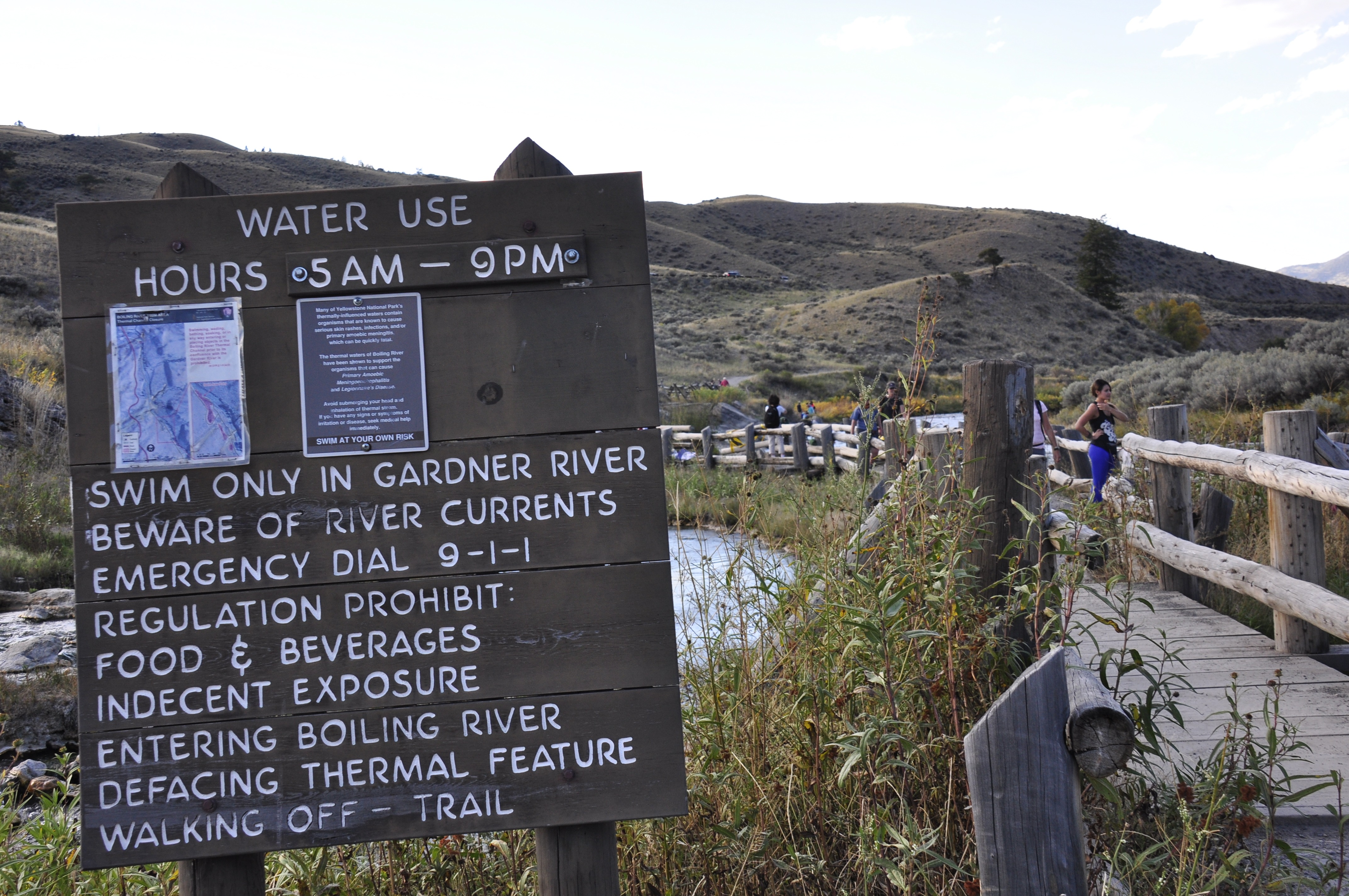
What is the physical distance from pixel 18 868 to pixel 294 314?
207 centimetres

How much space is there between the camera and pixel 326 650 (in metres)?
2.15

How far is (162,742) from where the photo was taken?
2.13 metres

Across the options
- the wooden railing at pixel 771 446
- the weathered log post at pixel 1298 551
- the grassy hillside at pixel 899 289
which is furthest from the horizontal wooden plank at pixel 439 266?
the grassy hillside at pixel 899 289

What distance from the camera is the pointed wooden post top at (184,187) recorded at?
7.52 ft

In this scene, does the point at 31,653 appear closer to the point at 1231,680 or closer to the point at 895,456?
the point at 895,456

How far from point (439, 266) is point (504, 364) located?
0.99ft

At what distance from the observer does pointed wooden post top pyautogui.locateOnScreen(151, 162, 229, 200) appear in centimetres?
229

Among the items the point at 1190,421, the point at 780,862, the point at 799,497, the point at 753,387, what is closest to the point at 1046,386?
the point at 753,387

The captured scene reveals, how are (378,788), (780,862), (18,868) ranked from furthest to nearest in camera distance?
(18,868) → (780,862) → (378,788)

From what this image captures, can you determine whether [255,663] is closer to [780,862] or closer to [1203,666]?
[780,862]

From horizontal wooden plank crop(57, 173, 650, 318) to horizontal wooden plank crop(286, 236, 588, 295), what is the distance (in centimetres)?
1

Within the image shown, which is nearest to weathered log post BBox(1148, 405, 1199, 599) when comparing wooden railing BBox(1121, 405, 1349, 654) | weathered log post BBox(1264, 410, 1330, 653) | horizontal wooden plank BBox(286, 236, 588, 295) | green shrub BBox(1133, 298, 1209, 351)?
wooden railing BBox(1121, 405, 1349, 654)

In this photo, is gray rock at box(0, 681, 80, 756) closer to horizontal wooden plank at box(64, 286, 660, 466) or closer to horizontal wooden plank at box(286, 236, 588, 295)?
horizontal wooden plank at box(64, 286, 660, 466)

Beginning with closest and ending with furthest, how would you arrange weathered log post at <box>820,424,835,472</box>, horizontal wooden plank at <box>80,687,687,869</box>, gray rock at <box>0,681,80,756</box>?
→ 1. horizontal wooden plank at <box>80,687,687,869</box>
2. gray rock at <box>0,681,80,756</box>
3. weathered log post at <box>820,424,835,472</box>
